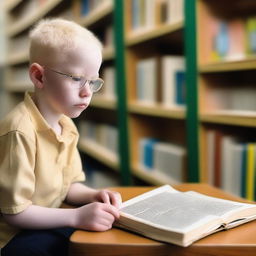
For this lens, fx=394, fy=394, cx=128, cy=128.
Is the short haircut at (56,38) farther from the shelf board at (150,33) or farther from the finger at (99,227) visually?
the shelf board at (150,33)

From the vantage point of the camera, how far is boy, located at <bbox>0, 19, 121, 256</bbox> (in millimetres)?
796

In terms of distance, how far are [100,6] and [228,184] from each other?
67.7 inches

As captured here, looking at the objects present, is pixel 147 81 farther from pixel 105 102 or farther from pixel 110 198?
pixel 110 198

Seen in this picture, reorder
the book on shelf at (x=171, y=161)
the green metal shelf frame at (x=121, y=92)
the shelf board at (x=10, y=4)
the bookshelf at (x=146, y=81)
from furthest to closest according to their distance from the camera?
the shelf board at (x=10, y=4) < the green metal shelf frame at (x=121, y=92) < the bookshelf at (x=146, y=81) < the book on shelf at (x=171, y=161)

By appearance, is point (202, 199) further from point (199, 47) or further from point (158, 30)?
point (158, 30)

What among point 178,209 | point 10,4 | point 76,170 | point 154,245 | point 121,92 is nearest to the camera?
point 154,245

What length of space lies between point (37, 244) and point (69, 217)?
0.28 feet

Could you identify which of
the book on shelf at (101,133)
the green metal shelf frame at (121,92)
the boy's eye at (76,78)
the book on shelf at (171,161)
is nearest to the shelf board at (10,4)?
the book on shelf at (101,133)

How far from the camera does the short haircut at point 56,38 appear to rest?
2.75ft

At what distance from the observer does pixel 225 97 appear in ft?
6.00

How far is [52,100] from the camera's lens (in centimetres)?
88

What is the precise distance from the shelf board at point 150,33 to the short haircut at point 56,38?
1015 millimetres

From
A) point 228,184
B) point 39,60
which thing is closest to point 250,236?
point 39,60

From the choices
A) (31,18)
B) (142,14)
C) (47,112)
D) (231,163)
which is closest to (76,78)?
(47,112)
